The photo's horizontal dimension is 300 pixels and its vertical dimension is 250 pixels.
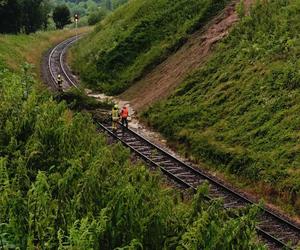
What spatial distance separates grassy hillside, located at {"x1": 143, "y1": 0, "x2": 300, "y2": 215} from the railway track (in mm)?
1222

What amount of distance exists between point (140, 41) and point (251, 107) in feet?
63.9

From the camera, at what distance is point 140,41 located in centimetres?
4300

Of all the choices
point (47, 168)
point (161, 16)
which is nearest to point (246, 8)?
point (161, 16)

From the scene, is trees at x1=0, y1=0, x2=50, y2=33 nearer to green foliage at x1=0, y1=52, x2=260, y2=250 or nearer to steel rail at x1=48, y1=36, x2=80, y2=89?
steel rail at x1=48, y1=36, x2=80, y2=89

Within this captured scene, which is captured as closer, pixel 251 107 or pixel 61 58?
pixel 251 107

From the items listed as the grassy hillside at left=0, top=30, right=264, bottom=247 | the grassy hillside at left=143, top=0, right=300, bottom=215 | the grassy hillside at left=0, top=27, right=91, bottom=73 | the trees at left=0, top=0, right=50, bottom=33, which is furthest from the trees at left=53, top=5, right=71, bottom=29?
the grassy hillside at left=0, top=30, right=264, bottom=247

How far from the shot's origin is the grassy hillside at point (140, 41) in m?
39.2

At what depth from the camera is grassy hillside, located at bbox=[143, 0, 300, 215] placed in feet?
69.7

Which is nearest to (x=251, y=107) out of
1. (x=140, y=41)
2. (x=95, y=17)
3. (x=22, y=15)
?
(x=140, y=41)

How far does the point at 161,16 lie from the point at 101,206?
3493cm

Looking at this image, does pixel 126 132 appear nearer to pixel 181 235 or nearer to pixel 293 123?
pixel 293 123

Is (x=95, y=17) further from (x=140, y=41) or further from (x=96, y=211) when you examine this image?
(x=96, y=211)

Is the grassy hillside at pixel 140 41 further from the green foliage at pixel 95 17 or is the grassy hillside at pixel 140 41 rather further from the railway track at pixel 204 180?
the green foliage at pixel 95 17

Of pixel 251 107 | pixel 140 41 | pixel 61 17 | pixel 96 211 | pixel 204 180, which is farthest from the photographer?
pixel 61 17
